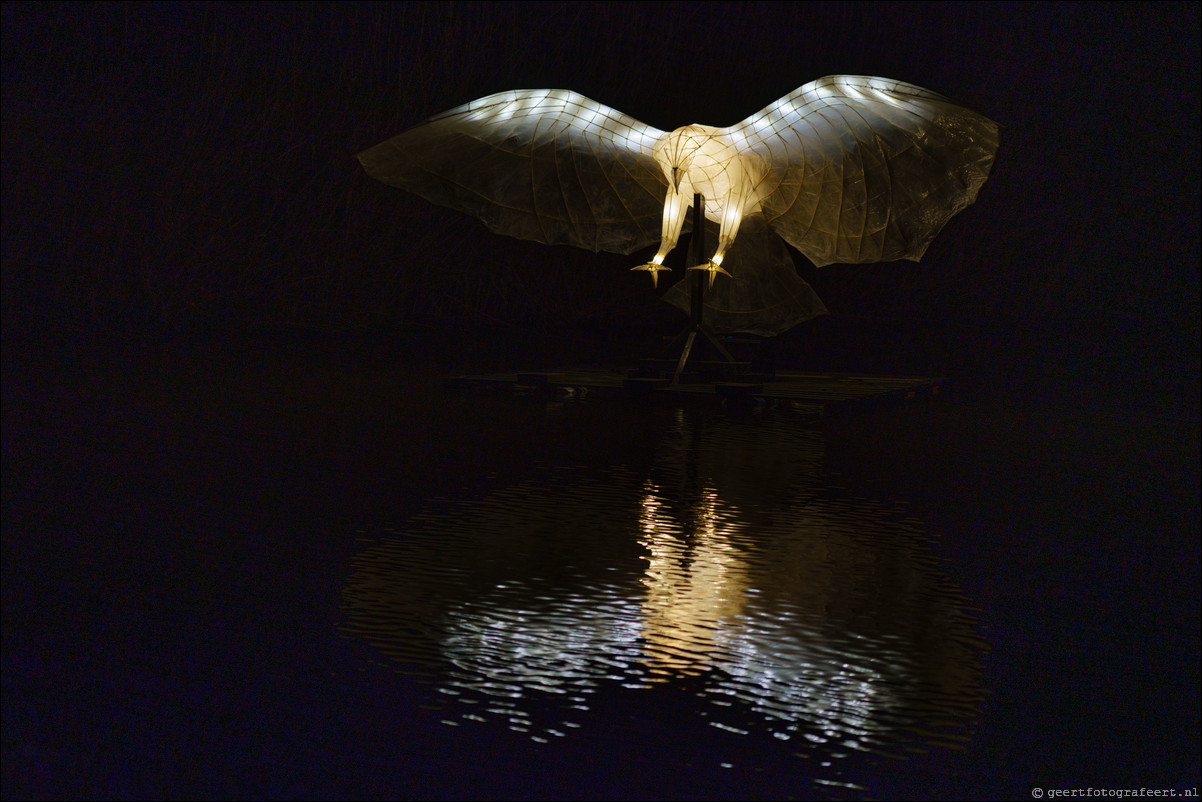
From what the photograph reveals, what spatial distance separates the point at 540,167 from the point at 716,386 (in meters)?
2.78

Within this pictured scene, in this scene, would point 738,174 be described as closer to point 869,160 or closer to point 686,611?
point 869,160

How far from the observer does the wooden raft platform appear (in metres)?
9.32

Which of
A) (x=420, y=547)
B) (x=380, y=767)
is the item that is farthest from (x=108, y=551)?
(x=380, y=767)

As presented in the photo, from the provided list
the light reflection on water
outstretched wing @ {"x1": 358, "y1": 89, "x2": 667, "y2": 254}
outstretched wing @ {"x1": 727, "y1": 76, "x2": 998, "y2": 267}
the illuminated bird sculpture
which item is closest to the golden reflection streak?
the light reflection on water

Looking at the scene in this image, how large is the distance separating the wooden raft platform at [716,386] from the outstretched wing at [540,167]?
137 centimetres

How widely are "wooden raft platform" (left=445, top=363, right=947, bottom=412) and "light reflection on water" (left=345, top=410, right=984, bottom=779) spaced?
3750 mm

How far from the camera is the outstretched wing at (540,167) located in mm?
9805

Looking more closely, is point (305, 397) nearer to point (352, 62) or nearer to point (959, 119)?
point (959, 119)

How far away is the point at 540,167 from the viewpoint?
1034 cm

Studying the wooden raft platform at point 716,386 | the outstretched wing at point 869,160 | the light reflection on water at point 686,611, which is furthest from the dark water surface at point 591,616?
the outstretched wing at point 869,160

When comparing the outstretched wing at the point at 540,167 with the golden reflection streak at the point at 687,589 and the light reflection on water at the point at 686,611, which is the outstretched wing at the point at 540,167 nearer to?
the light reflection on water at the point at 686,611

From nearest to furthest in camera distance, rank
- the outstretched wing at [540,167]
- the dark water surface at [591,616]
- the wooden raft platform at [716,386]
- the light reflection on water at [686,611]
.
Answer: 1. the dark water surface at [591,616]
2. the light reflection on water at [686,611]
3. the wooden raft platform at [716,386]
4. the outstretched wing at [540,167]

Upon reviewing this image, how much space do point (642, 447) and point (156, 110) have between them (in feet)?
36.8

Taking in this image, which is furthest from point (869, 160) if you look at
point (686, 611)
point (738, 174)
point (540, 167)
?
point (686, 611)
